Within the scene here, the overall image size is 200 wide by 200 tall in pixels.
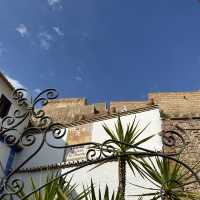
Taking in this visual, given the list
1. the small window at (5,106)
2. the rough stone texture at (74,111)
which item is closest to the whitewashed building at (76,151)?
the small window at (5,106)

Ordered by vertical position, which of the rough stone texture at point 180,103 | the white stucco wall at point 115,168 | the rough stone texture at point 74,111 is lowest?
the white stucco wall at point 115,168

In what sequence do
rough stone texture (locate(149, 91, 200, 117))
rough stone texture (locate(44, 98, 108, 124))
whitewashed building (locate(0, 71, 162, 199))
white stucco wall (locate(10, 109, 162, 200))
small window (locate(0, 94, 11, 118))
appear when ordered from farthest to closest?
1. rough stone texture (locate(44, 98, 108, 124))
2. small window (locate(0, 94, 11, 118))
3. rough stone texture (locate(149, 91, 200, 117))
4. whitewashed building (locate(0, 71, 162, 199))
5. white stucco wall (locate(10, 109, 162, 200))

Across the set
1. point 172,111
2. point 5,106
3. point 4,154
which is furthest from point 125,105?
point 4,154

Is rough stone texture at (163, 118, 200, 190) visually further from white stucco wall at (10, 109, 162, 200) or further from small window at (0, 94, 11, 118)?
small window at (0, 94, 11, 118)

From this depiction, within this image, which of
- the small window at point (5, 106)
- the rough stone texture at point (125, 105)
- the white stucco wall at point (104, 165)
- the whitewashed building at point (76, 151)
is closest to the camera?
the white stucco wall at point (104, 165)

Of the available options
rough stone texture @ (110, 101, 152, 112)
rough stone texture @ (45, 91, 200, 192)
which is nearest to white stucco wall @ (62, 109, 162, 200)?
rough stone texture @ (45, 91, 200, 192)

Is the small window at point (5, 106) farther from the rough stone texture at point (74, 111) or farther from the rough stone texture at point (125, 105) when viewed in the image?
the rough stone texture at point (125, 105)

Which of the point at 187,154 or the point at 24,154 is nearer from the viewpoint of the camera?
the point at 187,154

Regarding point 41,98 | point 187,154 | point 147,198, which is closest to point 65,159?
point 147,198

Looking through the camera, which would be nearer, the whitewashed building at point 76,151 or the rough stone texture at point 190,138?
the rough stone texture at point 190,138

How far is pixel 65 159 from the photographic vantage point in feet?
30.1

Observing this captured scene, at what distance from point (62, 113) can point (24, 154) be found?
2324 millimetres

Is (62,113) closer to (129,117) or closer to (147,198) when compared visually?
(129,117)

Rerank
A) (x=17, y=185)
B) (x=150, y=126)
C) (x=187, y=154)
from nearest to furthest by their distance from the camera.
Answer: (x=17, y=185) < (x=187, y=154) < (x=150, y=126)
